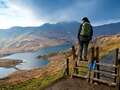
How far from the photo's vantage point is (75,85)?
19891mm

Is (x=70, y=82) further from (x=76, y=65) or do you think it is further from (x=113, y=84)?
(x=113, y=84)

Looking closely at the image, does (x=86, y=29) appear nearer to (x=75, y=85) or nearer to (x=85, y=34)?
(x=85, y=34)

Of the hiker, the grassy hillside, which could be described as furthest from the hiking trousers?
the grassy hillside

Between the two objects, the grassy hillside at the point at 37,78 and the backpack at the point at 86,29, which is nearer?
the backpack at the point at 86,29

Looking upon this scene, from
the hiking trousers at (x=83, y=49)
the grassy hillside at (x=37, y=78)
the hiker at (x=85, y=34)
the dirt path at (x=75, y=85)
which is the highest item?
the hiker at (x=85, y=34)

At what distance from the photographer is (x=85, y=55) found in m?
21.0

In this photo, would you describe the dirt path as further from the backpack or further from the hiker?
the backpack

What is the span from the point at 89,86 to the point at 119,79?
105 inches

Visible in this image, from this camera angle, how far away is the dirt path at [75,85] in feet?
61.6

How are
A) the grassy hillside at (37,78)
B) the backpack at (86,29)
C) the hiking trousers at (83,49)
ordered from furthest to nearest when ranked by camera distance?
the grassy hillside at (37,78) → the hiking trousers at (83,49) → the backpack at (86,29)

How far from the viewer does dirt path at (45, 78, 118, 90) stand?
18.8 m

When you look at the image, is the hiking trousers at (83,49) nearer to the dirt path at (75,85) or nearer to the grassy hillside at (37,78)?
the dirt path at (75,85)

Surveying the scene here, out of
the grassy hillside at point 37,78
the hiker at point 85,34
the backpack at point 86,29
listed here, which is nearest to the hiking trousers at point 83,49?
the hiker at point 85,34

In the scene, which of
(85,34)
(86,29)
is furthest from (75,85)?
(86,29)
